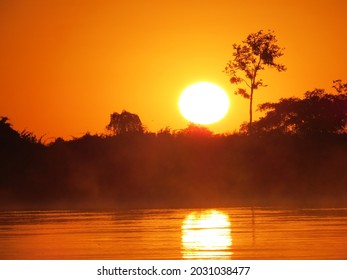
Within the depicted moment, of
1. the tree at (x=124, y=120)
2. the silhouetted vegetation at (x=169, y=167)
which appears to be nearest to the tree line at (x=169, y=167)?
the silhouetted vegetation at (x=169, y=167)

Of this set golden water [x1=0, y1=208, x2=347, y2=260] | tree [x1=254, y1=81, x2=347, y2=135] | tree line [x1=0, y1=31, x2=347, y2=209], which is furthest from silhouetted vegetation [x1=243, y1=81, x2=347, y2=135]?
golden water [x1=0, y1=208, x2=347, y2=260]

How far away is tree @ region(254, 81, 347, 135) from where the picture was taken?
67.2 meters

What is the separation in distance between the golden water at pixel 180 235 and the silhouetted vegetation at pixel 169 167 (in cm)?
1577

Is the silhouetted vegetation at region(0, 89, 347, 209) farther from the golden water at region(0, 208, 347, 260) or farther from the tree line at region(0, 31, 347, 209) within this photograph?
the golden water at region(0, 208, 347, 260)

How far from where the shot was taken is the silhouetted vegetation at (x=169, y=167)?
1959 inches

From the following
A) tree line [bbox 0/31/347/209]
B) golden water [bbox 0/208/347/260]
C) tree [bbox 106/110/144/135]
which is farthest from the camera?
tree [bbox 106/110/144/135]

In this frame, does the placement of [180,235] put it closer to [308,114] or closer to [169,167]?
[169,167]

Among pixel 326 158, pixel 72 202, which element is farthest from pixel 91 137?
pixel 326 158

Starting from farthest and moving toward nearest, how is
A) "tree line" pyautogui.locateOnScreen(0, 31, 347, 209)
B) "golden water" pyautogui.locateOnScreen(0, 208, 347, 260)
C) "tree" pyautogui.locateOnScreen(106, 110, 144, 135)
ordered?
"tree" pyautogui.locateOnScreen(106, 110, 144, 135) < "tree line" pyautogui.locateOnScreen(0, 31, 347, 209) < "golden water" pyautogui.locateOnScreen(0, 208, 347, 260)

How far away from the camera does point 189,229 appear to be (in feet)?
84.8

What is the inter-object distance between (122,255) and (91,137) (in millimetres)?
34913

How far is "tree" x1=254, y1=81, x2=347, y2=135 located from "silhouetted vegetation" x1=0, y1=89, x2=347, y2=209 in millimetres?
11818

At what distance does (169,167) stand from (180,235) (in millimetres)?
27933

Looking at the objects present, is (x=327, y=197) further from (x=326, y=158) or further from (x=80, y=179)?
(x=80, y=179)
